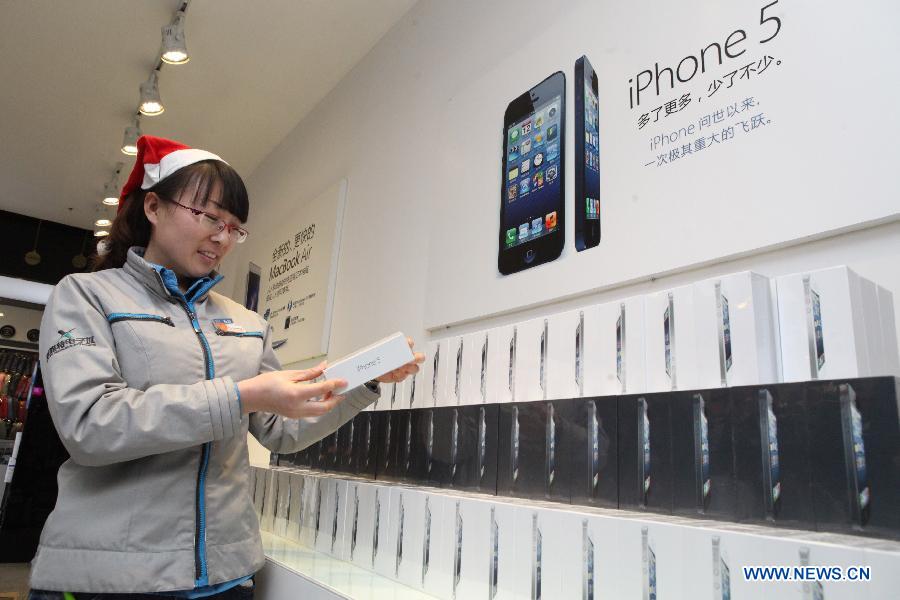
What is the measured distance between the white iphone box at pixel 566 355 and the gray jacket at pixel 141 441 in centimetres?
50

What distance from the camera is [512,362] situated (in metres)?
1.15

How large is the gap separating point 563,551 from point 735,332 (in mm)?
365

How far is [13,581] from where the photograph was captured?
140 inches

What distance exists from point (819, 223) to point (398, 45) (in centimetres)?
194

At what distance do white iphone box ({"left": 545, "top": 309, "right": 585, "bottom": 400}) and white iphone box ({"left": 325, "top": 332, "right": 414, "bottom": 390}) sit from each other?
236 mm

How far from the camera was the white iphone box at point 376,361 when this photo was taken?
107cm

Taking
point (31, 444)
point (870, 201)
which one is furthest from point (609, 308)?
point (31, 444)

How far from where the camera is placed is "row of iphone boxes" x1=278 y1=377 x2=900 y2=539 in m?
0.67

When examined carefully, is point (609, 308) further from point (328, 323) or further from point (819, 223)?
point (328, 323)

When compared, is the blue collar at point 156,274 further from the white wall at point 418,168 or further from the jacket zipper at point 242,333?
the white wall at point 418,168

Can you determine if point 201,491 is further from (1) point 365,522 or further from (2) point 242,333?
(1) point 365,522

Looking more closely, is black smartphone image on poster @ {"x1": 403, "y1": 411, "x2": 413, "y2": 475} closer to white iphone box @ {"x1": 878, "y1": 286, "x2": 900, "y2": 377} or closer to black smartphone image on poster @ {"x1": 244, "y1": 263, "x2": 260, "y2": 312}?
white iphone box @ {"x1": 878, "y1": 286, "x2": 900, "y2": 377}

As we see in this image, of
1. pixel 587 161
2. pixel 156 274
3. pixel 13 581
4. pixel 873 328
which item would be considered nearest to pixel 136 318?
pixel 156 274

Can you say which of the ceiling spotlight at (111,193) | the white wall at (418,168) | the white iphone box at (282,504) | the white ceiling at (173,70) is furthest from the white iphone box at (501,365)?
the ceiling spotlight at (111,193)
